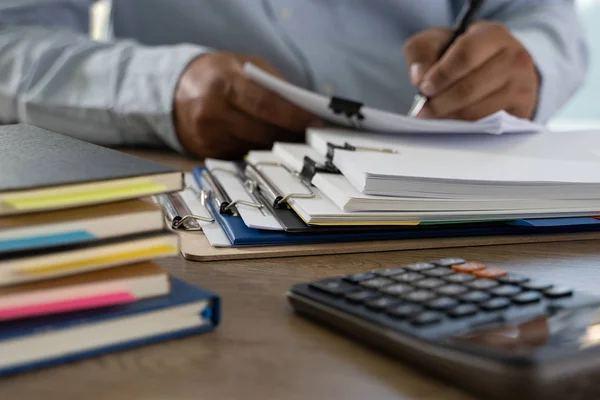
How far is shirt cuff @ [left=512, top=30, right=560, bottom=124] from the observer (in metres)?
0.96

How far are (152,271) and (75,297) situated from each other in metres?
0.04

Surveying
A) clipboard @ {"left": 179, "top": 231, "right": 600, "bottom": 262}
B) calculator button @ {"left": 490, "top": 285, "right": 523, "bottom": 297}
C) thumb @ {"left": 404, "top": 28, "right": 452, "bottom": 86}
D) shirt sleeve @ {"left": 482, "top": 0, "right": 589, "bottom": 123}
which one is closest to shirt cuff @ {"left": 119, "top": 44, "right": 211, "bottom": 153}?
thumb @ {"left": 404, "top": 28, "right": 452, "bottom": 86}

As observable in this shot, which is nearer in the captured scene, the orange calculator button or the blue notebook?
the blue notebook

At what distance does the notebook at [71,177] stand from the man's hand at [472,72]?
1.69 feet

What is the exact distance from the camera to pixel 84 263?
0.31 metres

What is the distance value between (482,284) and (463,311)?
5cm

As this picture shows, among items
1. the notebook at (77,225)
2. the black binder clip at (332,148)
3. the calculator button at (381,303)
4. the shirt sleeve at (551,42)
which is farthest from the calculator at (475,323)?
the shirt sleeve at (551,42)

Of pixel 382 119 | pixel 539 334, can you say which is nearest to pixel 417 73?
pixel 382 119

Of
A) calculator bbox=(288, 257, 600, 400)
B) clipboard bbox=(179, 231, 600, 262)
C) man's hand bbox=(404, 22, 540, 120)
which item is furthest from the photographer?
man's hand bbox=(404, 22, 540, 120)

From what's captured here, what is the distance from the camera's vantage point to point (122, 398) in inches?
11.0

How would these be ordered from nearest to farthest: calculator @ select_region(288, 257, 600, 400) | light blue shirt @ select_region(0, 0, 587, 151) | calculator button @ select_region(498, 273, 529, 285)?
1. calculator @ select_region(288, 257, 600, 400)
2. calculator button @ select_region(498, 273, 529, 285)
3. light blue shirt @ select_region(0, 0, 587, 151)

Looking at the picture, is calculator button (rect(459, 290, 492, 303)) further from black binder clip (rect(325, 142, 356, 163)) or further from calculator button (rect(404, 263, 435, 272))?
black binder clip (rect(325, 142, 356, 163))

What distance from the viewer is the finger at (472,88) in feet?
2.62

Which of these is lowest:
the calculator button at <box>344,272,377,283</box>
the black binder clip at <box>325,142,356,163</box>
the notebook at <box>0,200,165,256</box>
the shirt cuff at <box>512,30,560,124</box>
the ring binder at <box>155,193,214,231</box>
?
the notebook at <box>0,200,165,256</box>
